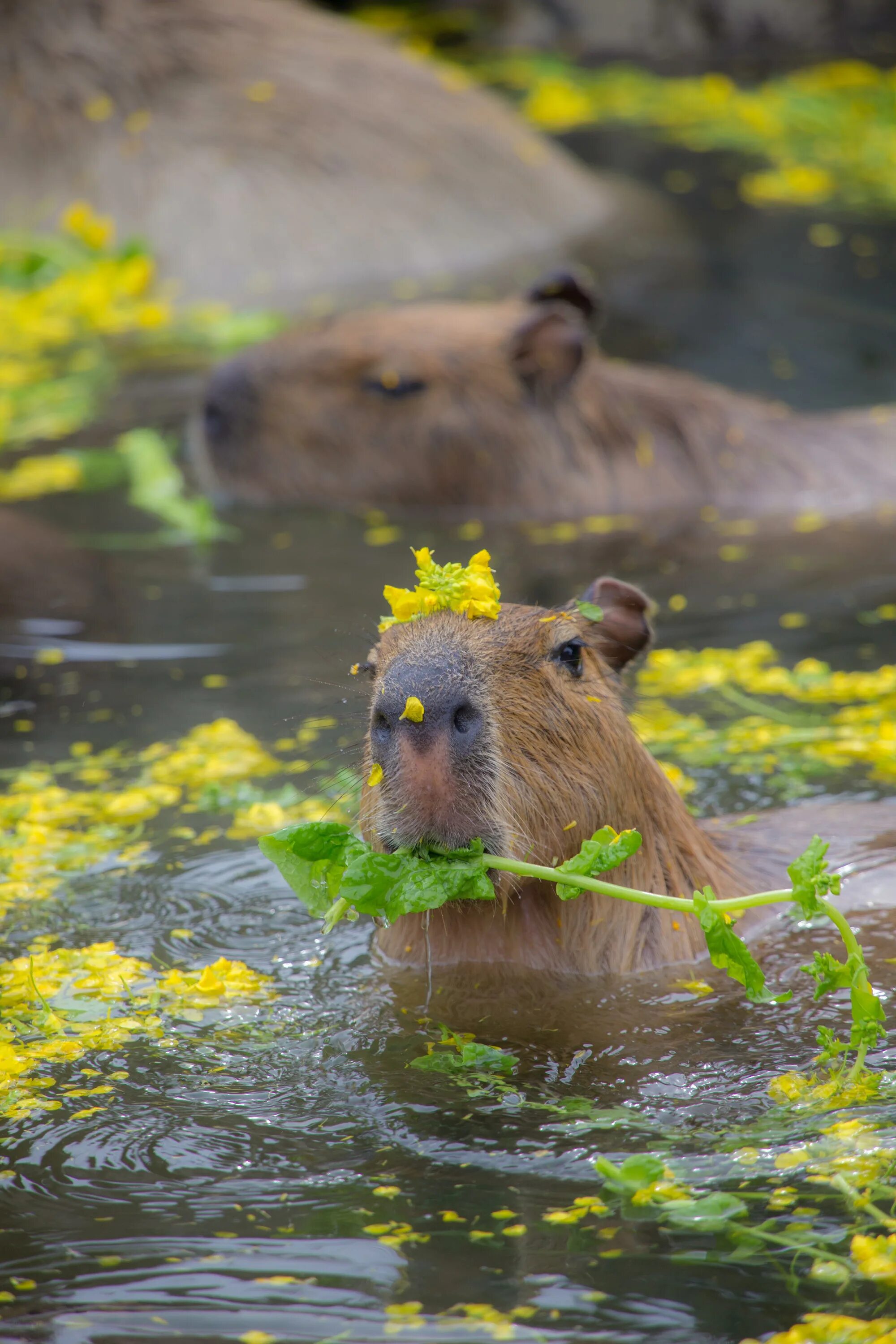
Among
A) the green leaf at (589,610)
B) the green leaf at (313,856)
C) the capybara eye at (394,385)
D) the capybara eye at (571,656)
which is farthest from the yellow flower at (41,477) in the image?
the green leaf at (313,856)

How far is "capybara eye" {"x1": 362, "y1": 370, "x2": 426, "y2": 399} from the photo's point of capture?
25.1 feet

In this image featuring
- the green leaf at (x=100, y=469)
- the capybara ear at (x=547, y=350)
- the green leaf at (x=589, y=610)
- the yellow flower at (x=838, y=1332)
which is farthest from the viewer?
the green leaf at (x=100, y=469)

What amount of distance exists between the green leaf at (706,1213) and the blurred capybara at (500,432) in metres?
5.02

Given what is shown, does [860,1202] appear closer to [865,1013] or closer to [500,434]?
[865,1013]

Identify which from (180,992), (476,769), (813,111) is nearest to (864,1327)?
(476,769)

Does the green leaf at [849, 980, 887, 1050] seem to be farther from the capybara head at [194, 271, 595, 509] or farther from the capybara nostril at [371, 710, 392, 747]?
the capybara head at [194, 271, 595, 509]

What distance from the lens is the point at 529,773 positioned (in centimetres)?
335

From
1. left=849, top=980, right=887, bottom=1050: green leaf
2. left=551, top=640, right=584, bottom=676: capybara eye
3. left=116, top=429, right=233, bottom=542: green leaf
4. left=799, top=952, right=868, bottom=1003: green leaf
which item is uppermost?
left=116, top=429, right=233, bottom=542: green leaf

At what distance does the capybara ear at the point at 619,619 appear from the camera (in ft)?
12.7

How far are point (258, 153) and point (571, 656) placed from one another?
7928 mm

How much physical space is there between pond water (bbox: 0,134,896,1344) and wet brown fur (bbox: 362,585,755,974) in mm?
87

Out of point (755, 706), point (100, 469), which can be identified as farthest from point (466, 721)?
point (100, 469)

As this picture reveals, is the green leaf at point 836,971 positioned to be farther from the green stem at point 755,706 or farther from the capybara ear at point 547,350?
the capybara ear at point 547,350

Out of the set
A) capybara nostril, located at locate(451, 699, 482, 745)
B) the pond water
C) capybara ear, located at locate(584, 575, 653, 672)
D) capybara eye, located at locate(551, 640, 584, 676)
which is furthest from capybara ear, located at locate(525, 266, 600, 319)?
capybara nostril, located at locate(451, 699, 482, 745)
